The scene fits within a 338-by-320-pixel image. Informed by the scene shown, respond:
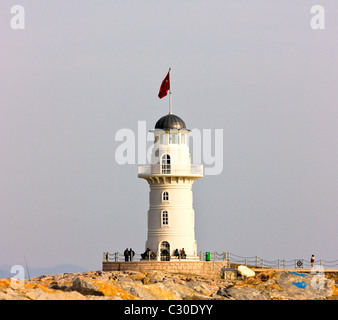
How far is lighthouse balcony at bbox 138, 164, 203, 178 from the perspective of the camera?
5281 cm

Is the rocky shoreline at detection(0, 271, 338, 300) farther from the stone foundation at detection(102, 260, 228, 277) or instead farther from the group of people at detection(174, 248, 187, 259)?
the group of people at detection(174, 248, 187, 259)

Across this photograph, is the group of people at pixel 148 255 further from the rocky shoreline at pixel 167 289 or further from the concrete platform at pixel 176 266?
the rocky shoreline at pixel 167 289

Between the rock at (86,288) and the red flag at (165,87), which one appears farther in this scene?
the red flag at (165,87)

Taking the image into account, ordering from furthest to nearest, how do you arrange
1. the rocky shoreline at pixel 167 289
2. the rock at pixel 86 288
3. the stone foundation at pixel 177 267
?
the stone foundation at pixel 177 267 → the rock at pixel 86 288 → the rocky shoreline at pixel 167 289

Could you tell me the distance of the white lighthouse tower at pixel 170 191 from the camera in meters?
52.7

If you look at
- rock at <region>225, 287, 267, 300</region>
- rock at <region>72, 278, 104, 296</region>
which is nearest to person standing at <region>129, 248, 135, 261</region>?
rock at <region>225, 287, 267, 300</region>

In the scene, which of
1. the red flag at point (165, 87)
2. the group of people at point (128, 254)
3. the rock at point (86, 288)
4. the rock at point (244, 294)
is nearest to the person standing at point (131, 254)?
the group of people at point (128, 254)

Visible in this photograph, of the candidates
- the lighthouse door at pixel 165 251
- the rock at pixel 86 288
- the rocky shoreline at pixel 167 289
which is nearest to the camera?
the rocky shoreline at pixel 167 289

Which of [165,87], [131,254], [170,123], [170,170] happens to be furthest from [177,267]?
[165,87]

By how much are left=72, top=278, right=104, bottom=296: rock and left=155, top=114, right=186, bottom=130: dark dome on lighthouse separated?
71.3 feet

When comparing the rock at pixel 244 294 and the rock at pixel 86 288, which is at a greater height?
the rock at pixel 86 288
